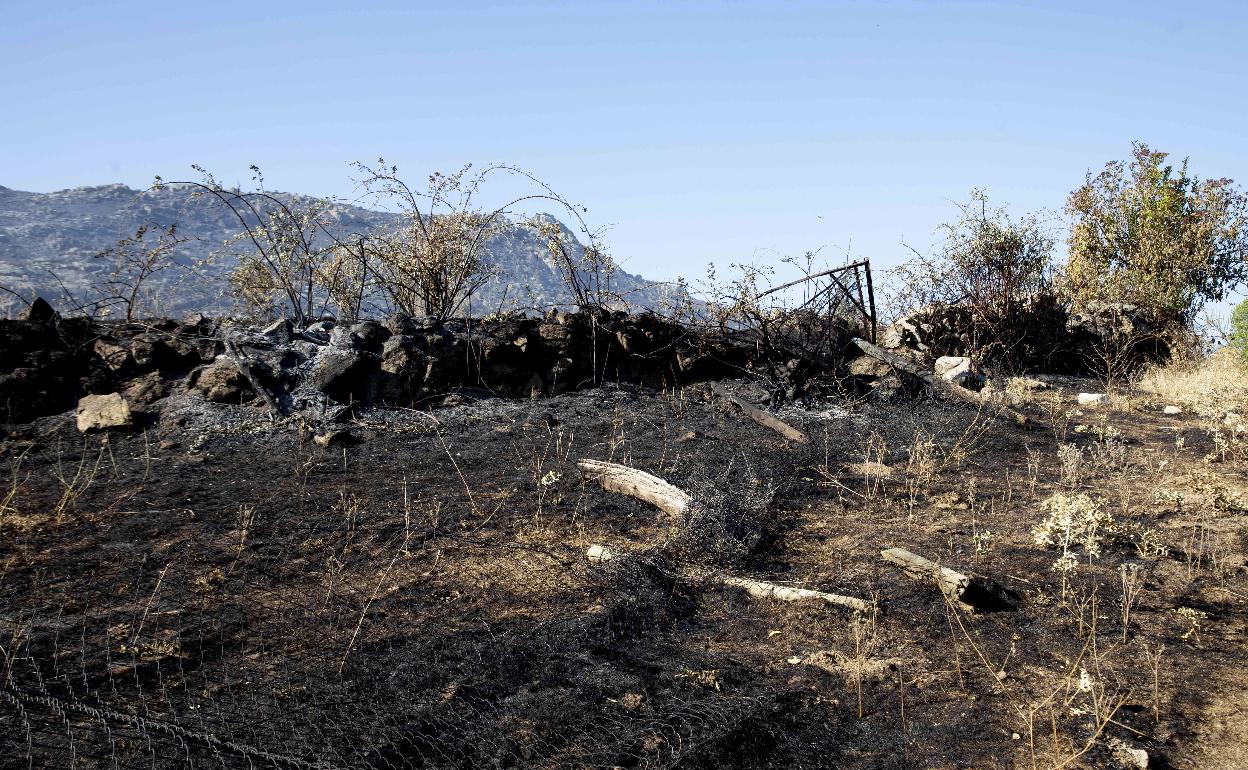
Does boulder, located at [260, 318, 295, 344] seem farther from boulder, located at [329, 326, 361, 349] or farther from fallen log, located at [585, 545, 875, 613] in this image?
fallen log, located at [585, 545, 875, 613]

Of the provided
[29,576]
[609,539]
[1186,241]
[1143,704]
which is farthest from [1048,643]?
[1186,241]

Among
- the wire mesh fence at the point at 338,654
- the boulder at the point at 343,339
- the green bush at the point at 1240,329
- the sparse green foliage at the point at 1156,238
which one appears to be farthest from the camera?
the sparse green foliage at the point at 1156,238

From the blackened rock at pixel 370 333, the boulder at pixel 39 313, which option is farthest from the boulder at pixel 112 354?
the blackened rock at pixel 370 333

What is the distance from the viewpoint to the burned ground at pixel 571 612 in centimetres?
288

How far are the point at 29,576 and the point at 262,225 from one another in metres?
5.62

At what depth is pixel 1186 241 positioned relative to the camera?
16641 millimetres

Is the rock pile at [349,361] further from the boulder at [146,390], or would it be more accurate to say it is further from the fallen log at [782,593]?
the fallen log at [782,593]

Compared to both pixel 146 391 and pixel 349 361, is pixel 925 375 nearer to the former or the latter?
pixel 349 361

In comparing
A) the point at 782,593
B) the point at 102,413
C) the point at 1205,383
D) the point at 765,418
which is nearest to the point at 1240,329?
the point at 1205,383

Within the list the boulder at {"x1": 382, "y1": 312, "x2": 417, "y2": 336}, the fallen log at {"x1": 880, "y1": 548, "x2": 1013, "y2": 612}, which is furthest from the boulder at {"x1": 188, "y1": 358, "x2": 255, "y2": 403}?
the fallen log at {"x1": 880, "y1": 548, "x2": 1013, "y2": 612}

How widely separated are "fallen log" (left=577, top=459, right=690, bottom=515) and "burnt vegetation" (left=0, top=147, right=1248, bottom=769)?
0.03 meters

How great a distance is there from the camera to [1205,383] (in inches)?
390

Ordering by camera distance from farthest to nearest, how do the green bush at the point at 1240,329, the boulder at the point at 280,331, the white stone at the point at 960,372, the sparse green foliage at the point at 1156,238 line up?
the sparse green foliage at the point at 1156,238, the green bush at the point at 1240,329, the white stone at the point at 960,372, the boulder at the point at 280,331

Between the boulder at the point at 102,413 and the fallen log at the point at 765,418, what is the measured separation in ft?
17.6
